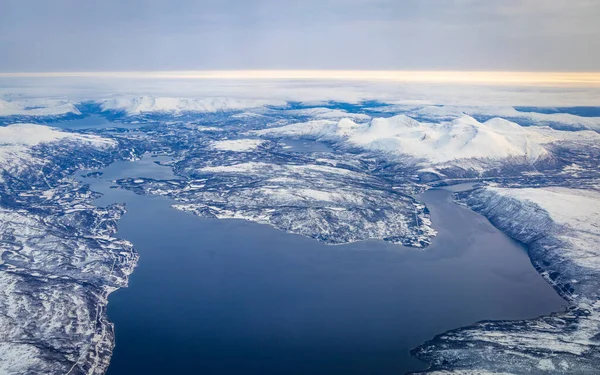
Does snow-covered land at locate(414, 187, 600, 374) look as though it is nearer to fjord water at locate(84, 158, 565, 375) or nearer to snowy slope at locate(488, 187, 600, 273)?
snowy slope at locate(488, 187, 600, 273)

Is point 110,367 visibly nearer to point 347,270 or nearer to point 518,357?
point 347,270

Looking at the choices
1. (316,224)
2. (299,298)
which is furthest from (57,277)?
(316,224)

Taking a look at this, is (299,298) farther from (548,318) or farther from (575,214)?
(575,214)

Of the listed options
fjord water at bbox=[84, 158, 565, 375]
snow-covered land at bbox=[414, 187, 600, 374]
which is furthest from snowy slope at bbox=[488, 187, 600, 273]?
fjord water at bbox=[84, 158, 565, 375]

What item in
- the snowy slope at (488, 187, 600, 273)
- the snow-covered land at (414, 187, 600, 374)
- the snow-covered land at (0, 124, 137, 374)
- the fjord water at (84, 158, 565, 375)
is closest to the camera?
the snow-covered land at (414, 187, 600, 374)

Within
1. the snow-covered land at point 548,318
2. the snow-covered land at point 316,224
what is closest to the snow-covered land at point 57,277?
the snow-covered land at point 316,224

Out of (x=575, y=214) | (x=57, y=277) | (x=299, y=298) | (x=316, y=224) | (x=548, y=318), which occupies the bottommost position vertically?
(x=57, y=277)
